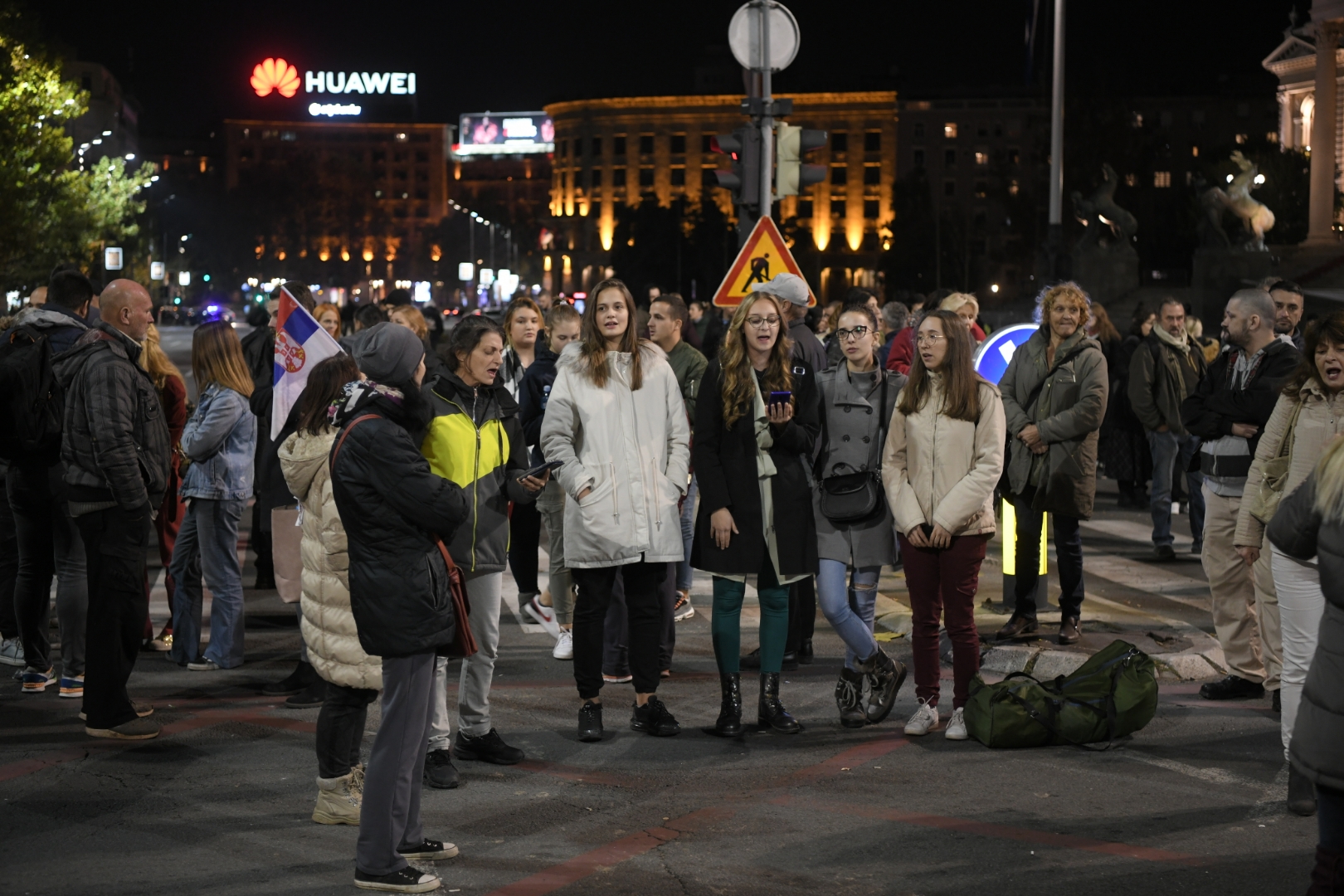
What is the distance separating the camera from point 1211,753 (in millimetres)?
6953

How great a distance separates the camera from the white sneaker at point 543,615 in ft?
32.7

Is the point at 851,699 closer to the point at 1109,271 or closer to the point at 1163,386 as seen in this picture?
the point at 1163,386

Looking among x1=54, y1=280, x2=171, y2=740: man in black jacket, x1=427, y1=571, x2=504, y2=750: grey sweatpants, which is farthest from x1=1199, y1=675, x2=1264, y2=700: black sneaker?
x1=54, y1=280, x2=171, y2=740: man in black jacket

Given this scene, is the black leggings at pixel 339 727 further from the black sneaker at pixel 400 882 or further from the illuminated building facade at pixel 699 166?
the illuminated building facade at pixel 699 166

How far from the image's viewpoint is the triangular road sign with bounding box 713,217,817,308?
11.4m

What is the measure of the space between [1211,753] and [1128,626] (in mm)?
2820

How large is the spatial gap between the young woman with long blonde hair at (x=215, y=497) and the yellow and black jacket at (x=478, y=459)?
100 inches

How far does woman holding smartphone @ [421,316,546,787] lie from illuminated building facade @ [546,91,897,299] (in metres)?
117

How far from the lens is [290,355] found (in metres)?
7.91

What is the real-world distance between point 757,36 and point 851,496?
6.28 meters

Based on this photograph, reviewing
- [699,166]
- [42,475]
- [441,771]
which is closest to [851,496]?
[441,771]

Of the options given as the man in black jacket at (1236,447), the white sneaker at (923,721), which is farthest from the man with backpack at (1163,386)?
Answer: the white sneaker at (923,721)

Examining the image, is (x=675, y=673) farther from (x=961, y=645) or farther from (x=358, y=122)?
(x=358, y=122)

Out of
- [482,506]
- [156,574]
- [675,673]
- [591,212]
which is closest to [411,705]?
[482,506]
